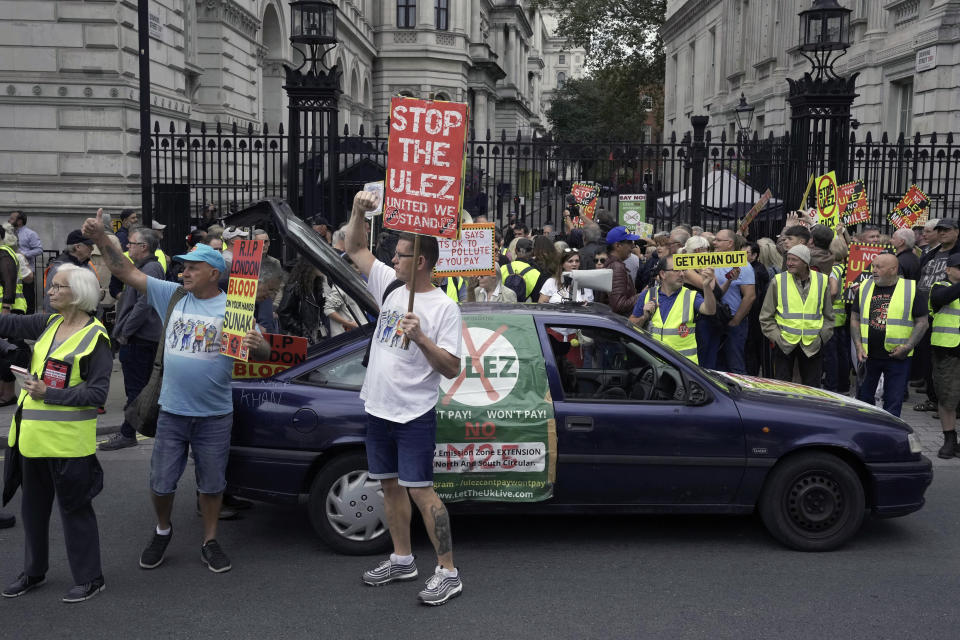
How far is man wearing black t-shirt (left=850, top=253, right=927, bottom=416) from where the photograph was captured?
838 centimetres

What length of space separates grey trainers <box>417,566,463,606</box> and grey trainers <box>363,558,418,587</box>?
0.22 metres

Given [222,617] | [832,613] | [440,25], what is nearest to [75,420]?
[222,617]

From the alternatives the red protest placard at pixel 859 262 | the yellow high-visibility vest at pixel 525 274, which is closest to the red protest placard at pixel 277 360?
the yellow high-visibility vest at pixel 525 274

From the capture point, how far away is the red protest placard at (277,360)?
235 inches

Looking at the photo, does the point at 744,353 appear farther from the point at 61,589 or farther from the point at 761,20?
the point at 761,20

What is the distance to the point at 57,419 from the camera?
4.93 metres

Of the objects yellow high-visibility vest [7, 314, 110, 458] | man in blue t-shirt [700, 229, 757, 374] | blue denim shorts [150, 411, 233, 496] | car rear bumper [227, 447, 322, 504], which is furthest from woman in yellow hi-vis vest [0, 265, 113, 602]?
man in blue t-shirt [700, 229, 757, 374]

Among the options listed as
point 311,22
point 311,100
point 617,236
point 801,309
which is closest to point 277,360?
point 801,309

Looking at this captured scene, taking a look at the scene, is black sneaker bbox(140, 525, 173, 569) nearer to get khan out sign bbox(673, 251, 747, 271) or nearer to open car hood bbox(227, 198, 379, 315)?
open car hood bbox(227, 198, 379, 315)

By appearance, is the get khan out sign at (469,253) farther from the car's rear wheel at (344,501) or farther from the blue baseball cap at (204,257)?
the blue baseball cap at (204,257)

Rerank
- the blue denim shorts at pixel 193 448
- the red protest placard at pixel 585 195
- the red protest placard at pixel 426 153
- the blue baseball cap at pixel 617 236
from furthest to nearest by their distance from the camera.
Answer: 1. the red protest placard at pixel 585 195
2. the blue baseball cap at pixel 617 236
3. the blue denim shorts at pixel 193 448
4. the red protest placard at pixel 426 153

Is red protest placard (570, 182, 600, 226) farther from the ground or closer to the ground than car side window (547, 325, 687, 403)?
farther from the ground

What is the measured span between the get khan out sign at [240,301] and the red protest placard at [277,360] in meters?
0.51

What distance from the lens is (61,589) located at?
17.1 ft
